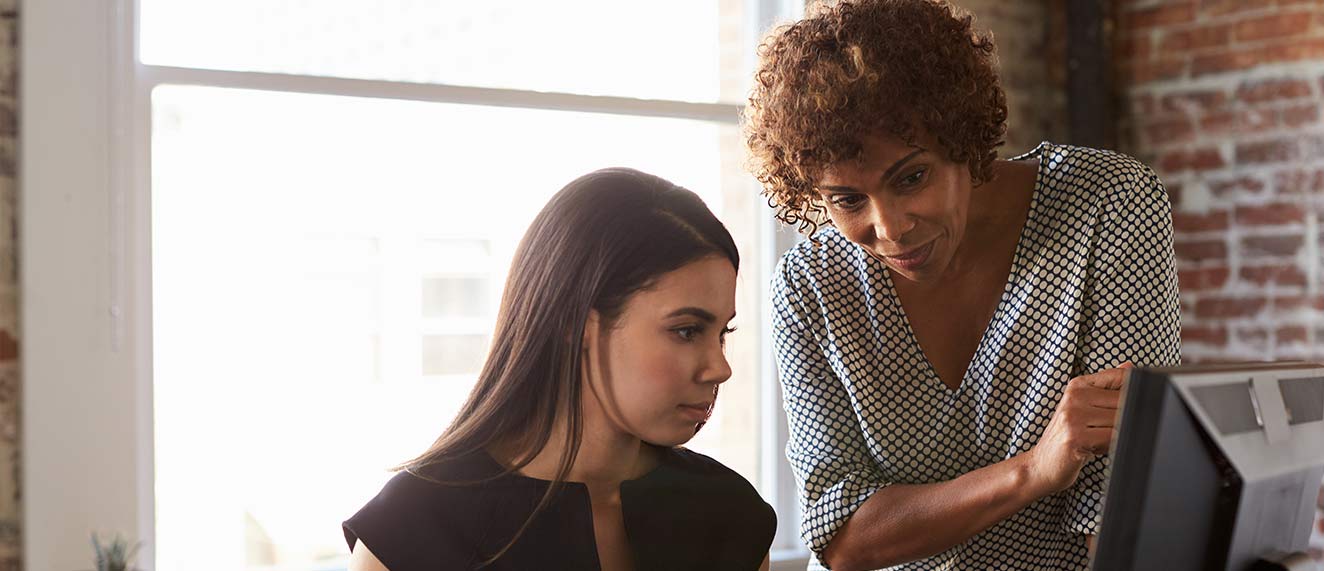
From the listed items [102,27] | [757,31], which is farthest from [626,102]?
[102,27]

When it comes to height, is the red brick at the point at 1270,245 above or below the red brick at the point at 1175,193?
below

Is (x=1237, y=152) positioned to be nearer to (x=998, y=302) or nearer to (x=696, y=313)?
(x=998, y=302)

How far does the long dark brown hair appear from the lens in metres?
1.58

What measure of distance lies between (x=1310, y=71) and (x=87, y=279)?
8.64 ft

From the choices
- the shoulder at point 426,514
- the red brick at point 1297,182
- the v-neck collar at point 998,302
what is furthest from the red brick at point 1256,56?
the shoulder at point 426,514

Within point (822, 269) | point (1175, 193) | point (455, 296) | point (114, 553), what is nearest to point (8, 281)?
point (114, 553)

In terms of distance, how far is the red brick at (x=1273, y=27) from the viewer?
3.02 metres

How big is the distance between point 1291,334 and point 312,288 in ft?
7.31

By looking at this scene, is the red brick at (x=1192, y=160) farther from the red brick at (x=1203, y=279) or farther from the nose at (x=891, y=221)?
the nose at (x=891, y=221)

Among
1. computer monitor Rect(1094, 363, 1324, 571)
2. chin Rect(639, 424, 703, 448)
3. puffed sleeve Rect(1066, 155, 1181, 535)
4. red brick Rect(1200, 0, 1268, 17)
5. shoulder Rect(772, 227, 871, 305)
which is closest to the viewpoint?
computer monitor Rect(1094, 363, 1324, 571)

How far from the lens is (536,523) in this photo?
1.59m

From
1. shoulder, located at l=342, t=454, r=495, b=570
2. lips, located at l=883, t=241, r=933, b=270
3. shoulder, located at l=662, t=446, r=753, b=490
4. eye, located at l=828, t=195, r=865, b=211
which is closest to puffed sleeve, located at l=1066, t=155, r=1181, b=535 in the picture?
lips, located at l=883, t=241, r=933, b=270

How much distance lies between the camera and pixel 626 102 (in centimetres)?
287

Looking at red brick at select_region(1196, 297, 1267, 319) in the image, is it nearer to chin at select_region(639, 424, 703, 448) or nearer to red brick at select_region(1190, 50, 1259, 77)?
red brick at select_region(1190, 50, 1259, 77)
